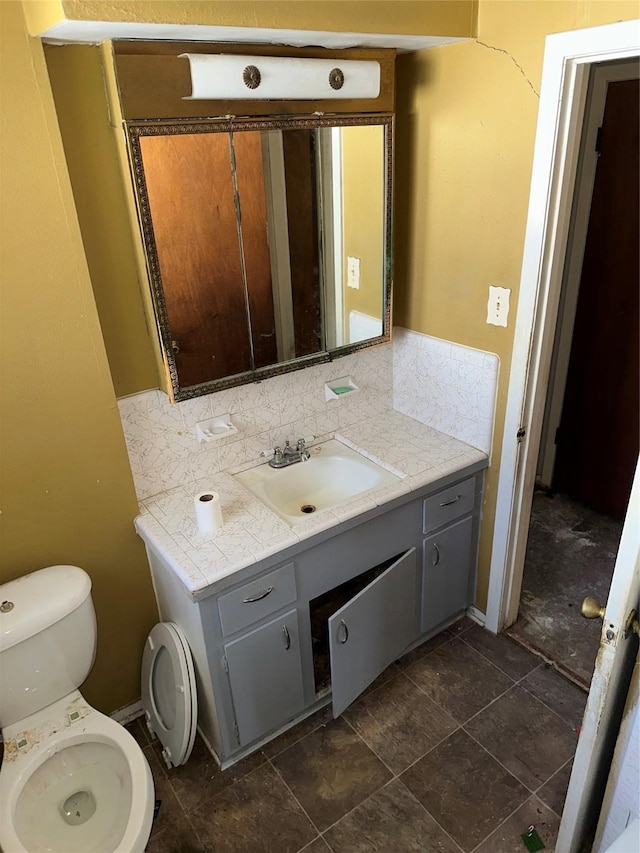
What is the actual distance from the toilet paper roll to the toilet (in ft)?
1.18

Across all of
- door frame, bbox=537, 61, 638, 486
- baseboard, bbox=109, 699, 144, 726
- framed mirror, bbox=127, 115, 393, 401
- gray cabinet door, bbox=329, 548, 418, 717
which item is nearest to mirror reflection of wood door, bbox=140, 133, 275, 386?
framed mirror, bbox=127, 115, 393, 401

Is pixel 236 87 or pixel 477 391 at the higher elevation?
pixel 236 87

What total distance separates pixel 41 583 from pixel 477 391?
59.9 inches

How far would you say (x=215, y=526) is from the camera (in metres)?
1.85

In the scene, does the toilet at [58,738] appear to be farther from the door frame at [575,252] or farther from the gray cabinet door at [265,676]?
the door frame at [575,252]

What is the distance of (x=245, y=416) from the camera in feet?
7.02

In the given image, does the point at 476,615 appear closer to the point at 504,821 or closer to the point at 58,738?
the point at 504,821

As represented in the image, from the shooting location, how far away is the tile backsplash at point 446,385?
7.05 ft

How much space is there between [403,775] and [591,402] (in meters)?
1.96

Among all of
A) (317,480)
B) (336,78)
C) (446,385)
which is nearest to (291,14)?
(336,78)

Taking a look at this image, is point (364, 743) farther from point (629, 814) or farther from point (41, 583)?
point (41, 583)

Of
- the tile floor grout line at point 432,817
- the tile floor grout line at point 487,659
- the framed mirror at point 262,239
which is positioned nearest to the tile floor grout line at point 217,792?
the tile floor grout line at point 432,817

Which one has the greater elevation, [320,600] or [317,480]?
[317,480]

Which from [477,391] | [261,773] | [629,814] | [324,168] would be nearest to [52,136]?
[324,168]
